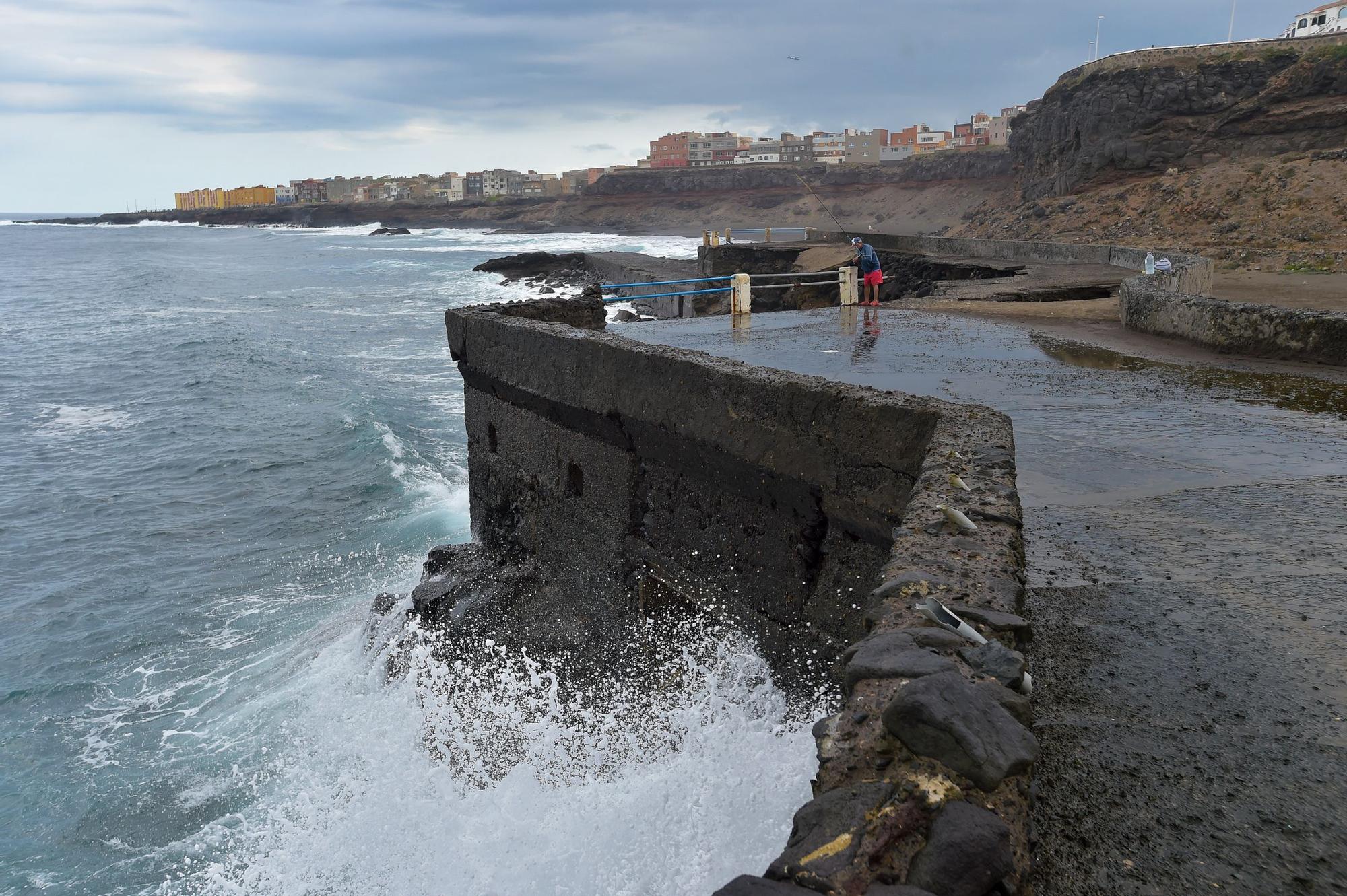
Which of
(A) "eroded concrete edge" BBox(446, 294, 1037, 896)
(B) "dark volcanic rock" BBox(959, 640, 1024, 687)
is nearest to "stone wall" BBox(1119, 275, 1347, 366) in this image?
(A) "eroded concrete edge" BBox(446, 294, 1037, 896)

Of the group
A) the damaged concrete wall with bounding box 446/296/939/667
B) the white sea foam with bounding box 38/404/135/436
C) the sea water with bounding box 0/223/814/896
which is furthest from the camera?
the white sea foam with bounding box 38/404/135/436

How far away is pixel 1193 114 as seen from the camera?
123 ft

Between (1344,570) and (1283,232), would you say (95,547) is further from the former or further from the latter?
(1283,232)

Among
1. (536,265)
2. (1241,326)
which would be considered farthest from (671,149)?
(1241,326)

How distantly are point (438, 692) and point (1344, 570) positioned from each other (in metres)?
5.73

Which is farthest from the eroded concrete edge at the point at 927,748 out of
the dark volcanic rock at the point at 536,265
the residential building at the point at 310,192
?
the residential building at the point at 310,192

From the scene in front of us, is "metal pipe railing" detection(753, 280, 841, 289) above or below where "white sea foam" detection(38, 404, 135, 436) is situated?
above

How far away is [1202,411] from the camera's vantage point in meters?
6.82

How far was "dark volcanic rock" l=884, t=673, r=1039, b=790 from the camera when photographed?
6.98ft

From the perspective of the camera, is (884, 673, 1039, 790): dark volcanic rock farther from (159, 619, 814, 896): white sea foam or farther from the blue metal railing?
the blue metal railing

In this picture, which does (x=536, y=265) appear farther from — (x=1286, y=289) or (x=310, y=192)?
(x=310, y=192)

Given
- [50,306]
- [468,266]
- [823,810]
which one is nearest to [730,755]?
[823,810]

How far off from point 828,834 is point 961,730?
1.24ft

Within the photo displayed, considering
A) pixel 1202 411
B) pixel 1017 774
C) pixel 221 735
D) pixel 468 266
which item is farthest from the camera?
pixel 468 266
